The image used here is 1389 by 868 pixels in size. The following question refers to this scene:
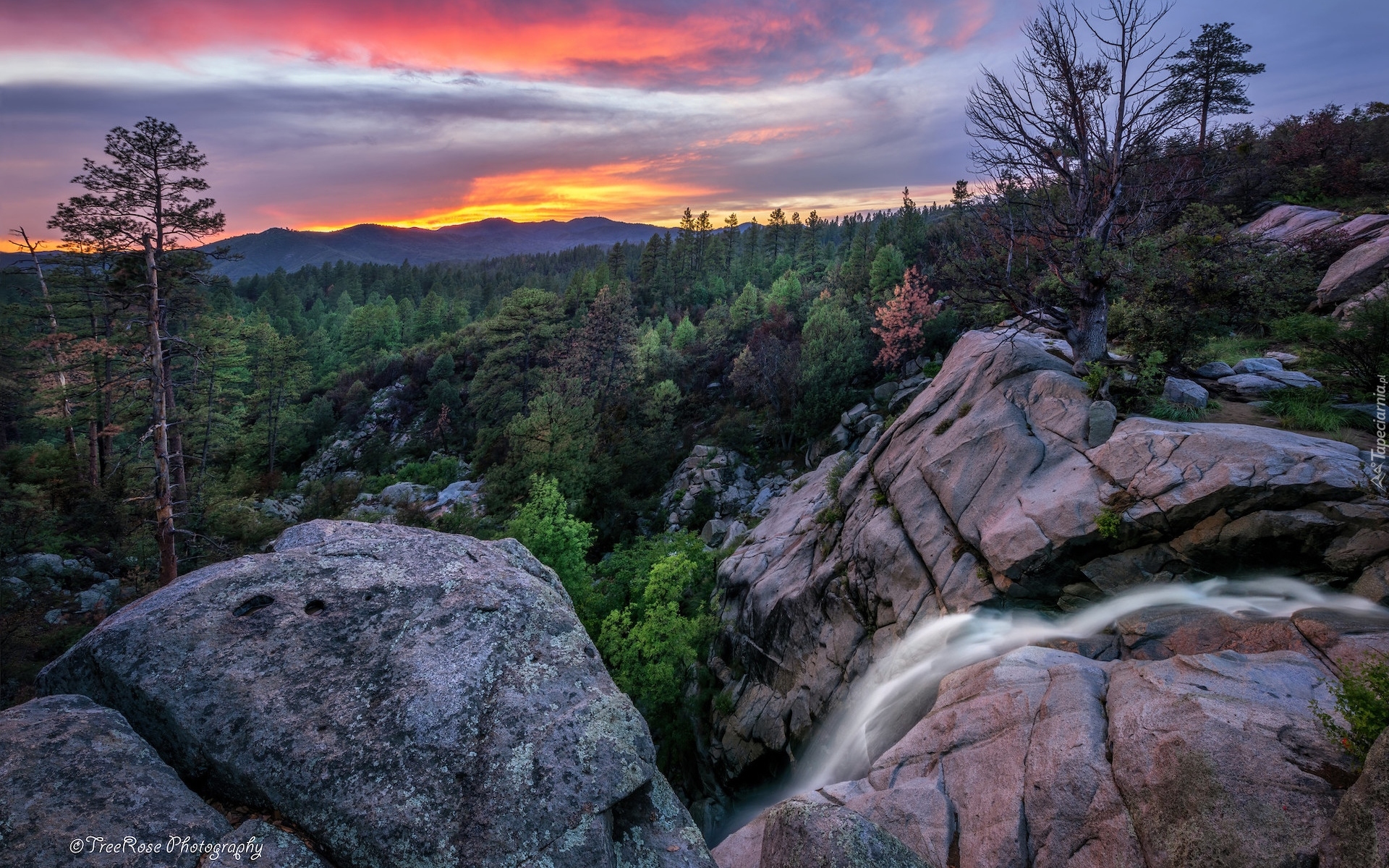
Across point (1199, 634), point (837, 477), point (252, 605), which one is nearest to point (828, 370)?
point (837, 477)

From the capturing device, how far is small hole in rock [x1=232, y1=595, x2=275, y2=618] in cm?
559

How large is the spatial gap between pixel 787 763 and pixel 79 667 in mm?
14299

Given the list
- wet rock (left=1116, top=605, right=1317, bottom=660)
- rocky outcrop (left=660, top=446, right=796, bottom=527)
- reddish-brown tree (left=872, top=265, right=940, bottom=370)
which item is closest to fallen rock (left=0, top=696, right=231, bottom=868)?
wet rock (left=1116, top=605, right=1317, bottom=660)

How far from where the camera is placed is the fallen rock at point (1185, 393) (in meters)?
11.4

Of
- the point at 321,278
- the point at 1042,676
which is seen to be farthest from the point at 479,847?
the point at 321,278

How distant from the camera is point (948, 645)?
10.8 metres

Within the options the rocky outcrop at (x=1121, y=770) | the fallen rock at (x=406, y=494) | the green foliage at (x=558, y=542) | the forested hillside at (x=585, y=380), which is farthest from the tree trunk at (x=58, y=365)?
the rocky outcrop at (x=1121, y=770)

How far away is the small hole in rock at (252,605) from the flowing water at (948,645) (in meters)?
10.0

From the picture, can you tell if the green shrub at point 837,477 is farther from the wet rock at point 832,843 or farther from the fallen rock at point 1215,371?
the wet rock at point 832,843

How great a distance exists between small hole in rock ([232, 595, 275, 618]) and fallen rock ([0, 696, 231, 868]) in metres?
1.23

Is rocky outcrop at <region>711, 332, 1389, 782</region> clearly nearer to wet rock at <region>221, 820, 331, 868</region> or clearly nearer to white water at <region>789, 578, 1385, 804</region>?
white water at <region>789, 578, 1385, 804</region>

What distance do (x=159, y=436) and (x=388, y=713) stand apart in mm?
18472

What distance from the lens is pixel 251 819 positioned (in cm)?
427

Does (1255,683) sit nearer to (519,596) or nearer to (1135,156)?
(519,596)
